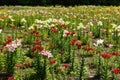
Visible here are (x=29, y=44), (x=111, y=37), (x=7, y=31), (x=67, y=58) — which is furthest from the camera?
(x=7, y=31)

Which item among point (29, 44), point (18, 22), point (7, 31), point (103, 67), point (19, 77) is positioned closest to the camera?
point (19, 77)

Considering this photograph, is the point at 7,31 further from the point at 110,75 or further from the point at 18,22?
the point at 110,75

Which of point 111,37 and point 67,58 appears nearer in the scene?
point 67,58

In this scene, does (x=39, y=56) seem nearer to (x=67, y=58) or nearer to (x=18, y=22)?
(x=67, y=58)

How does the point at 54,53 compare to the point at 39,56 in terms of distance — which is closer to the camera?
the point at 39,56

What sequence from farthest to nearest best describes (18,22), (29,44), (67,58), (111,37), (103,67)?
(18,22), (111,37), (29,44), (67,58), (103,67)

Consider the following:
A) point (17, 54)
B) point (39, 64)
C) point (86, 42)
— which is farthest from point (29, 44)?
point (39, 64)

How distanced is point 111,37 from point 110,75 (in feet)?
15.1

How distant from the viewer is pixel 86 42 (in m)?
12.5

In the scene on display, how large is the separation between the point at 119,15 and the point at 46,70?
12.2 m

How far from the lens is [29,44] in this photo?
12008 mm

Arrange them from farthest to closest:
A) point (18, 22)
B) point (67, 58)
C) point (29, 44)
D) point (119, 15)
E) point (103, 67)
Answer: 1. point (119, 15)
2. point (18, 22)
3. point (29, 44)
4. point (67, 58)
5. point (103, 67)

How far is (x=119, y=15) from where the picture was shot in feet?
65.1

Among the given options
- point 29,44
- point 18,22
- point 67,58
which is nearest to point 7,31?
point 18,22
